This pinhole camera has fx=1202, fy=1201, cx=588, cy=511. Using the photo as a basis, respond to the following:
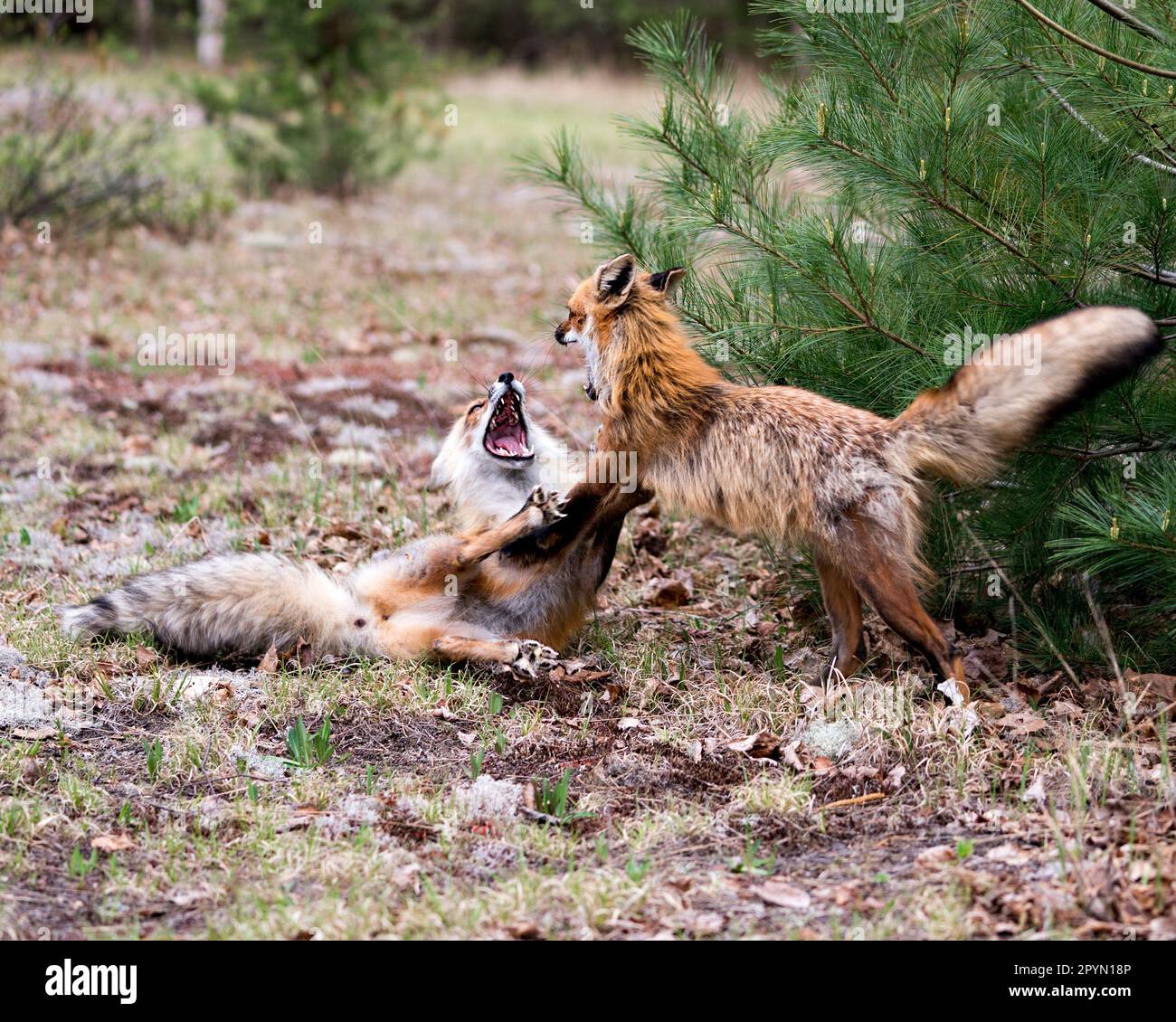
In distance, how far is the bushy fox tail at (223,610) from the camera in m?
5.65

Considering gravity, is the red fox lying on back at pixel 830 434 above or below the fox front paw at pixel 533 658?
above

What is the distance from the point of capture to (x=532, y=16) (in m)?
34.7

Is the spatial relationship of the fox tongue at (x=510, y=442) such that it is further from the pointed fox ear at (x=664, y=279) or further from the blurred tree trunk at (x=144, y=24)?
the blurred tree trunk at (x=144, y=24)

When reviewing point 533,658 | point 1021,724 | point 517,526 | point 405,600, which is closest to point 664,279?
point 517,526

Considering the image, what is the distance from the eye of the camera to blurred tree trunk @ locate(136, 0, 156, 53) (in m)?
29.7

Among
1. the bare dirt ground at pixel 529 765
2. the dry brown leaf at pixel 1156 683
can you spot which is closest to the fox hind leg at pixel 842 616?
the bare dirt ground at pixel 529 765

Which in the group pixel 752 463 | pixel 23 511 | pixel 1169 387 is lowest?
pixel 23 511

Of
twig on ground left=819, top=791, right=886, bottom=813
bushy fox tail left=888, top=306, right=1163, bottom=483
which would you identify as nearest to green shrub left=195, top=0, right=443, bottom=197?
bushy fox tail left=888, top=306, right=1163, bottom=483

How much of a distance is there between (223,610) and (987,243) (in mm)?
3835

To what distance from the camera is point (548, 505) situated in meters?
5.71

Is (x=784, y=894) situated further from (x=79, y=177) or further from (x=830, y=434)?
(x=79, y=177)

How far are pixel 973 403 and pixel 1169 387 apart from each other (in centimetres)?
119

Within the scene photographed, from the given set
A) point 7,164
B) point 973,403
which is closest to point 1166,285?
point 973,403
